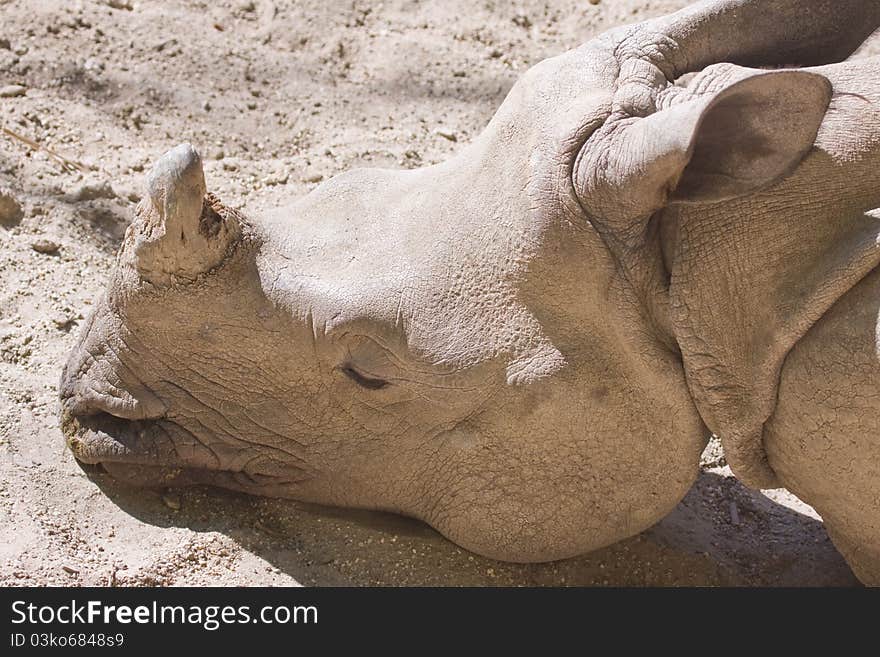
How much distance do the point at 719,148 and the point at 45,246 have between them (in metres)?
2.19

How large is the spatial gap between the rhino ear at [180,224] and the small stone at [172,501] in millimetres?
587

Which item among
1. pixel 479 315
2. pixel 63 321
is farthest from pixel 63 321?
pixel 479 315

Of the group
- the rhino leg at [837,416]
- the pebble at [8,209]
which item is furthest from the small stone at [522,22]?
Result: the rhino leg at [837,416]

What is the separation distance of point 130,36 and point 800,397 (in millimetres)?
3236

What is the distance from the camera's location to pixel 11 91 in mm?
4688

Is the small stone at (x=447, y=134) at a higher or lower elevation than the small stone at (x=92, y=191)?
higher

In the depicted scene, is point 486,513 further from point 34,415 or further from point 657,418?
point 34,415

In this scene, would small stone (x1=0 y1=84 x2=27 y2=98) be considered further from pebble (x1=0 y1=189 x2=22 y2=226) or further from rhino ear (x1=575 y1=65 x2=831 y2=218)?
rhino ear (x1=575 y1=65 x2=831 y2=218)

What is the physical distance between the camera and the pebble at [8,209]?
409 centimetres

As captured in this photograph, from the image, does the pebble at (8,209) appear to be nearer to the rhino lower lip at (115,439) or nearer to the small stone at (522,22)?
the rhino lower lip at (115,439)

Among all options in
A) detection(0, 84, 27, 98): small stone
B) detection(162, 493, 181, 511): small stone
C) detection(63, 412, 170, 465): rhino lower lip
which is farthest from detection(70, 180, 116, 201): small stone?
detection(162, 493, 181, 511): small stone

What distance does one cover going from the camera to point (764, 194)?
2.74m

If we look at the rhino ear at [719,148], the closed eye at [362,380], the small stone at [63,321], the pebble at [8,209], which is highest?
the rhino ear at [719,148]

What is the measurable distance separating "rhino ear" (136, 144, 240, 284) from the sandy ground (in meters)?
0.64
